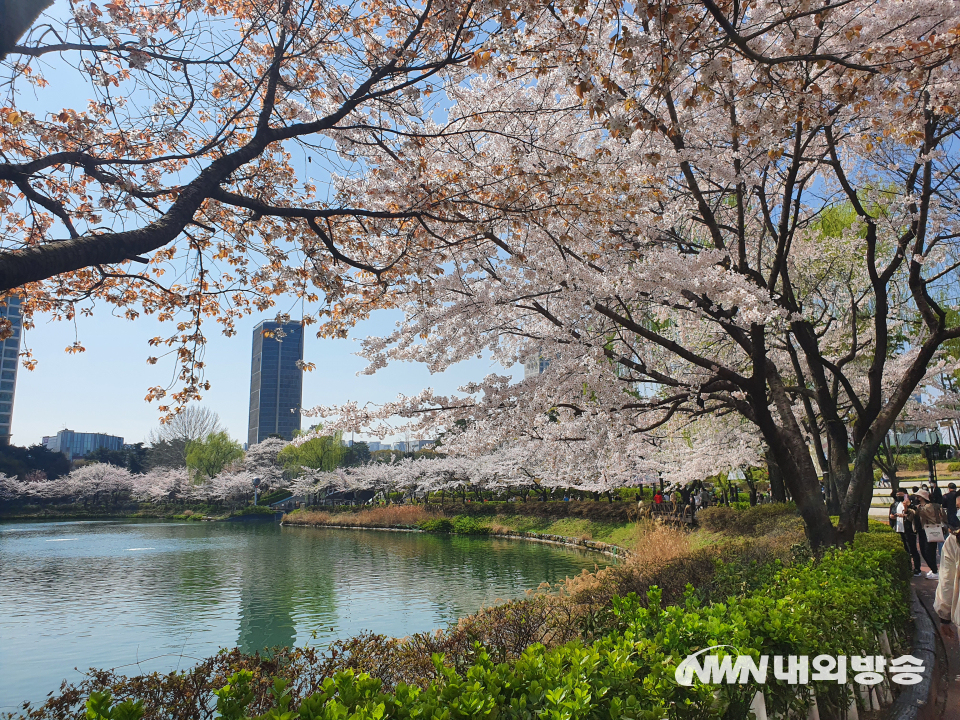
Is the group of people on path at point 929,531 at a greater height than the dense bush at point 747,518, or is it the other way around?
the group of people on path at point 929,531

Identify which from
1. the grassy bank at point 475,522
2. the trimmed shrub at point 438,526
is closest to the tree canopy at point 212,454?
the grassy bank at point 475,522

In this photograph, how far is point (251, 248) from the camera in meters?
7.77

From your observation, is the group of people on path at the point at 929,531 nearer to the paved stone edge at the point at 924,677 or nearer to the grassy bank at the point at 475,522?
the paved stone edge at the point at 924,677

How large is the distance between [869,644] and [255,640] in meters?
9.15

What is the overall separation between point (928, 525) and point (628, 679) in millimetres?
10374

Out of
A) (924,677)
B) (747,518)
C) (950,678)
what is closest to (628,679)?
(924,677)

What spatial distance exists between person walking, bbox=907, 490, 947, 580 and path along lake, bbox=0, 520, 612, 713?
7.76m

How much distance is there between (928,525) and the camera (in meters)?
9.77

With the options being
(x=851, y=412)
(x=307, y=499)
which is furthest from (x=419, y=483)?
Answer: (x=851, y=412)

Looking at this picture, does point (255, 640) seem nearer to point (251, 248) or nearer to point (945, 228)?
point (251, 248)

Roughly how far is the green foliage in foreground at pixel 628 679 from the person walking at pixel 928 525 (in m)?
6.73

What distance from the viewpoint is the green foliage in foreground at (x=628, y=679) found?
2090mm

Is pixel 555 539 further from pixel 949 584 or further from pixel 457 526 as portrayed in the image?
pixel 949 584

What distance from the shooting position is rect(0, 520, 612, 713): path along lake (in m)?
9.13
